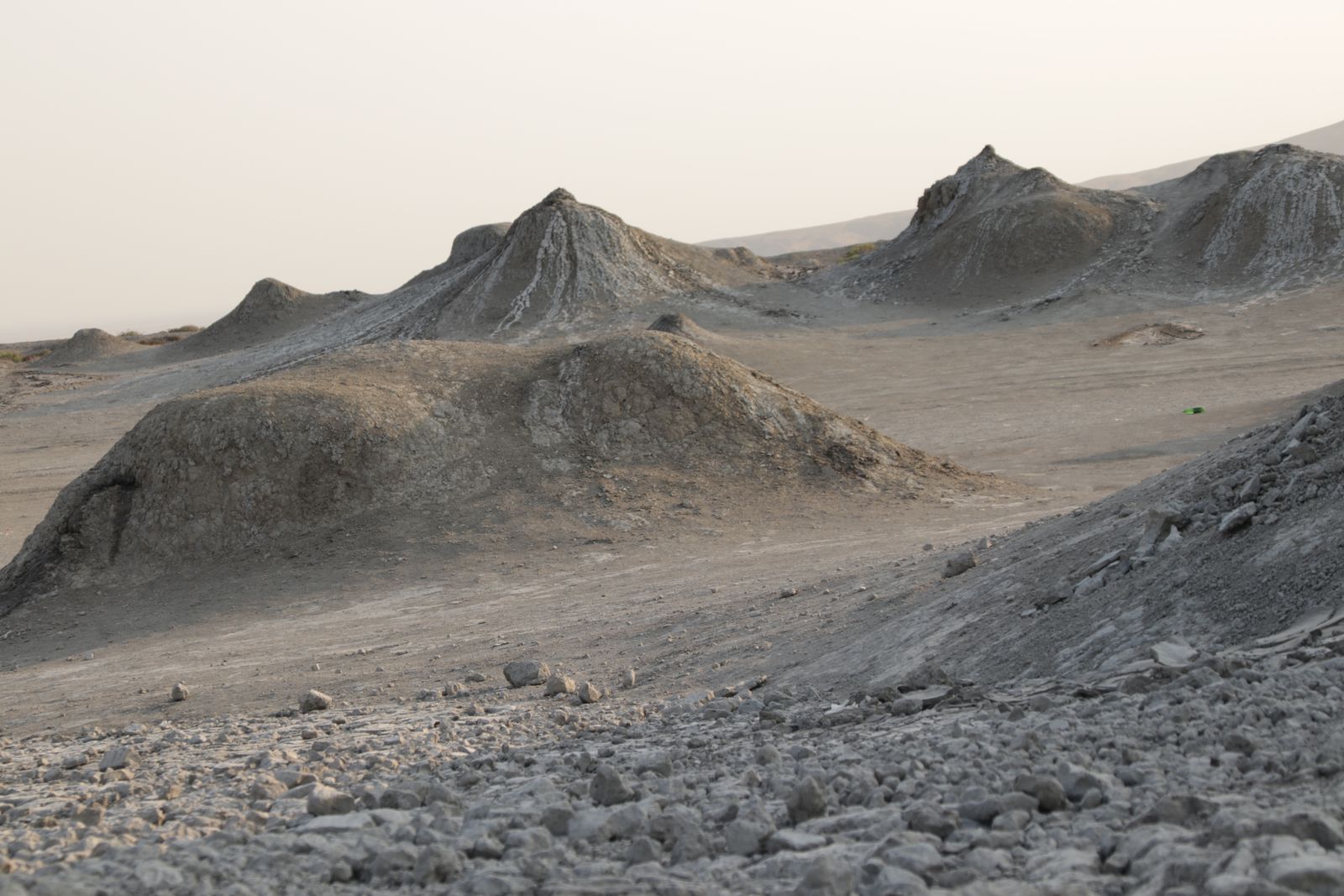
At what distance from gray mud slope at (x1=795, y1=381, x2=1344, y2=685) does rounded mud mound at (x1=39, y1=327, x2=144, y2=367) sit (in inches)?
2169

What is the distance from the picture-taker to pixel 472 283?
46.4 metres

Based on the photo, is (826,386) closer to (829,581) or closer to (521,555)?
(521,555)

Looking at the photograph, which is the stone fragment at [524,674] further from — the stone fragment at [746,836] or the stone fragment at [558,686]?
the stone fragment at [746,836]

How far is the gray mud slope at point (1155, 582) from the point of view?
5.27 meters

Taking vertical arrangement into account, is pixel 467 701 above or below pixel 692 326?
below

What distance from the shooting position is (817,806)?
3.79 metres

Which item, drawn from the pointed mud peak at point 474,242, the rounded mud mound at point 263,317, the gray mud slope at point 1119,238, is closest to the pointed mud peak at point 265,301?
the rounded mud mound at point 263,317

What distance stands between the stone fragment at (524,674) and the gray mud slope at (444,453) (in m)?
6.14

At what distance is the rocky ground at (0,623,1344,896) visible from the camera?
123 inches

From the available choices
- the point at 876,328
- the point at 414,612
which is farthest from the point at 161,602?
the point at 876,328

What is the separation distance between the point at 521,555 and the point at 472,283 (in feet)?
113

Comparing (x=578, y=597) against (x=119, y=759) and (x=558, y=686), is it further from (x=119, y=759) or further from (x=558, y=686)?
(x=119, y=759)

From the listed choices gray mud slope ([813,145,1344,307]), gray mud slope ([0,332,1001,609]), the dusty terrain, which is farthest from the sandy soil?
gray mud slope ([813,145,1344,307])

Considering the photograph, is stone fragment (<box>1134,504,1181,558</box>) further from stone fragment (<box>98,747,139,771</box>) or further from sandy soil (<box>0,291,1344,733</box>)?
stone fragment (<box>98,747,139,771</box>)
